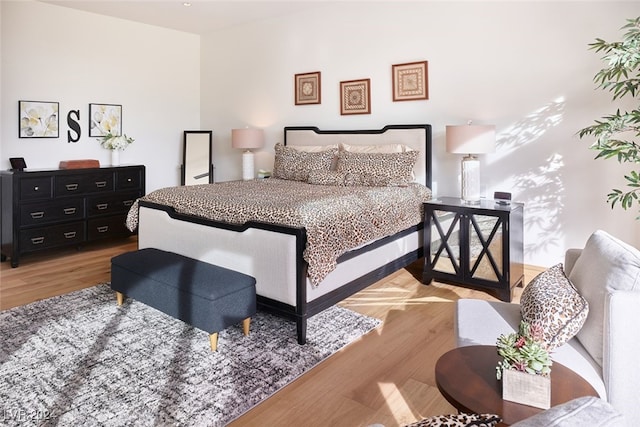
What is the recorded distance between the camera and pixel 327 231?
2785 mm

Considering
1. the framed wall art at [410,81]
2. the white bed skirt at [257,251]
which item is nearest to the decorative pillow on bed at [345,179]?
the white bed skirt at [257,251]

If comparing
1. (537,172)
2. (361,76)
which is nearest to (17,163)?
(361,76)

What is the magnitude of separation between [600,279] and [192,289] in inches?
80.8

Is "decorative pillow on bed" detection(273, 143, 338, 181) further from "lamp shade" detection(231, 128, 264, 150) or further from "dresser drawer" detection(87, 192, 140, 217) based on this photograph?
"dresser drawer" detection(87, 192, 140, 217)

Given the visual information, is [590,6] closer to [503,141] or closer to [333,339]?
[503,141]

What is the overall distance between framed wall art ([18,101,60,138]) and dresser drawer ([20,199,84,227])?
880 mm

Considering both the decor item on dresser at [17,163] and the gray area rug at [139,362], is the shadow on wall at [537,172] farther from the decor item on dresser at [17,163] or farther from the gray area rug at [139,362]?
the decor item on dresser at [17,163]

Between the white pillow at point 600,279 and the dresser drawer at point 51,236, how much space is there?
15.6ft

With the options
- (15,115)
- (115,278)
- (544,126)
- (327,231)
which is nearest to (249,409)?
(327,231)

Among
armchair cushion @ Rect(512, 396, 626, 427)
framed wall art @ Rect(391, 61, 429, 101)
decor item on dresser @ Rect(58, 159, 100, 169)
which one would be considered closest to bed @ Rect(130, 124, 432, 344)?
framed wall art @ Rect(391, 61, 429, 101)

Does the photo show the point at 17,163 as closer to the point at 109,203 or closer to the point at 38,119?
the point at 38,119

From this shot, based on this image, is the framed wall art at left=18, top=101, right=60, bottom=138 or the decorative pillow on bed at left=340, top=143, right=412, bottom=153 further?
the framed wall art at left=18, top=101, right=60, bottom=138

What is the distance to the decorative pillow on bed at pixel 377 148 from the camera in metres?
4.41

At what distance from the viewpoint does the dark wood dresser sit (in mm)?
4301
